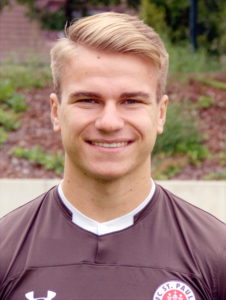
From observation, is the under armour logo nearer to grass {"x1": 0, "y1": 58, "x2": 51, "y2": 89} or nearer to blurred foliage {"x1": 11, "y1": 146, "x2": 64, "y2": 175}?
blurred foliage {"x1": 11, "y1": 146, "x2": 64, "y2": 175}

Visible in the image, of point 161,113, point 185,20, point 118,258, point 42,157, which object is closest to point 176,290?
point 118,258

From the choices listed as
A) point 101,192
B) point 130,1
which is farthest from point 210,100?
point 101,192

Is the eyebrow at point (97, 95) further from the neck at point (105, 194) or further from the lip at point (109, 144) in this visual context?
the neck at point (105, 194)

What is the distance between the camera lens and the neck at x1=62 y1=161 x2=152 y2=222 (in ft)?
8.82

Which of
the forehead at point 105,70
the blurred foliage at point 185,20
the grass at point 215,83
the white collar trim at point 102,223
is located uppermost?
the blurred foliage at point 185,20

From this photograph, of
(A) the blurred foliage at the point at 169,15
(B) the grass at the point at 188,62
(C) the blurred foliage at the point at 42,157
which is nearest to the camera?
(C) the blurred foliage at the point at 42,157

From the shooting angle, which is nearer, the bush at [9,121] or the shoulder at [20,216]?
the shoulder at [20,216]

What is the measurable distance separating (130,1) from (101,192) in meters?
10.9

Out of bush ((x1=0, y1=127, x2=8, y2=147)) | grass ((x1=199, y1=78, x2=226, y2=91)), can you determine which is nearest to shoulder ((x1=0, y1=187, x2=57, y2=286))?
bush ((x1=0, y1=127, x2=8, y2=147))

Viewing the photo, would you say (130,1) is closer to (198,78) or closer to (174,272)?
(198,78)

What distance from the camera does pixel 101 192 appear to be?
2.70m

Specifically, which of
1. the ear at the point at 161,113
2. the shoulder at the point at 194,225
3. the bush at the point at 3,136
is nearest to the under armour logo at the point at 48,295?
the shoulder at the point at 194,225

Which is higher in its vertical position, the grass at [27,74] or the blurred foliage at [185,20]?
the blurred foliage at [185,20]

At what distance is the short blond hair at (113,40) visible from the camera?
2.53 metres
